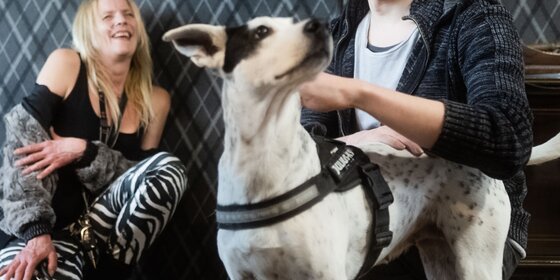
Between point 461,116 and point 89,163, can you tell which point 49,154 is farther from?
point 461,116

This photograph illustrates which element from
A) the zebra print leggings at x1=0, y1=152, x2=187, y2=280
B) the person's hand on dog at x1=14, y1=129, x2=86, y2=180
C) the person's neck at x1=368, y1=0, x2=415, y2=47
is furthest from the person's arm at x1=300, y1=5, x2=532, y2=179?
the person's hand on dog at x1=14, y1=129, x2=86, y2=180

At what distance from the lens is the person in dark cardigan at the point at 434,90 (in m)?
0.99

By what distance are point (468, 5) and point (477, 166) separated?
0.37 m

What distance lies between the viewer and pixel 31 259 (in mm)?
1635

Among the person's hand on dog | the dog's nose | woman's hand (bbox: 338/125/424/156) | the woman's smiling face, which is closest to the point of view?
the dog's nose

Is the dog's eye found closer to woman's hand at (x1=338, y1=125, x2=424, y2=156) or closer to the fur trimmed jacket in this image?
woman's hand at (x1=338, y1=125, x2=424, y2=156)

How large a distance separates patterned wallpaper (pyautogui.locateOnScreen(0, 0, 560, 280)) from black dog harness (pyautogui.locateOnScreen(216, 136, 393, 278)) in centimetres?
113

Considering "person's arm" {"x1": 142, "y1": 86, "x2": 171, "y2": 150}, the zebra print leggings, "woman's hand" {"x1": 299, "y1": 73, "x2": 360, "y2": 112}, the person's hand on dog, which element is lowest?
the zebra print leggings

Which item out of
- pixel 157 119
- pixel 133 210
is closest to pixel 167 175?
pixel 133 210

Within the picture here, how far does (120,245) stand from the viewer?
5.92 ft

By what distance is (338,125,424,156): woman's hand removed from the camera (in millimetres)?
1130

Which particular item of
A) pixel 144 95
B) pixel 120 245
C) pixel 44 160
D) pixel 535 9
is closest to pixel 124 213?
pixel 120 245

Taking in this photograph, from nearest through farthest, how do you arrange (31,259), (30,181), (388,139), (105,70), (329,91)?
(329,91)
(388,139)
(31,259)
(30,181)
(105,70)

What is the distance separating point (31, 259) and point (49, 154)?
0.33m
